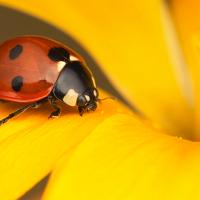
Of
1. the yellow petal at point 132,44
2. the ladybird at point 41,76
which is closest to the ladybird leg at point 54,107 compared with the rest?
the ladybird at point 41,76

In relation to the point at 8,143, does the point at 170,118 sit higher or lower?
lower

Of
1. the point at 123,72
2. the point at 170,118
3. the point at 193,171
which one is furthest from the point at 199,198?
the point at 123,72

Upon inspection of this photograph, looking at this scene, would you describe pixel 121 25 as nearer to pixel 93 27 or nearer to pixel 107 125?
pixel 93 27

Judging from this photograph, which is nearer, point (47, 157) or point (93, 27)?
point (47, 157)

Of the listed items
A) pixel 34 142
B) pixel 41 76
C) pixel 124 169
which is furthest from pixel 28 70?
pixel 124 169

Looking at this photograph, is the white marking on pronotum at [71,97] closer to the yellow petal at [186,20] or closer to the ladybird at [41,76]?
the ladybird at [41,76]

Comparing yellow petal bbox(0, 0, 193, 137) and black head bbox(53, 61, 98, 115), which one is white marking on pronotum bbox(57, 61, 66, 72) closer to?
black head bbox(53, 61, 98, 115)

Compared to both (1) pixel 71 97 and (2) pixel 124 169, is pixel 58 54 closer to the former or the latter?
(1) pixel 71 97
